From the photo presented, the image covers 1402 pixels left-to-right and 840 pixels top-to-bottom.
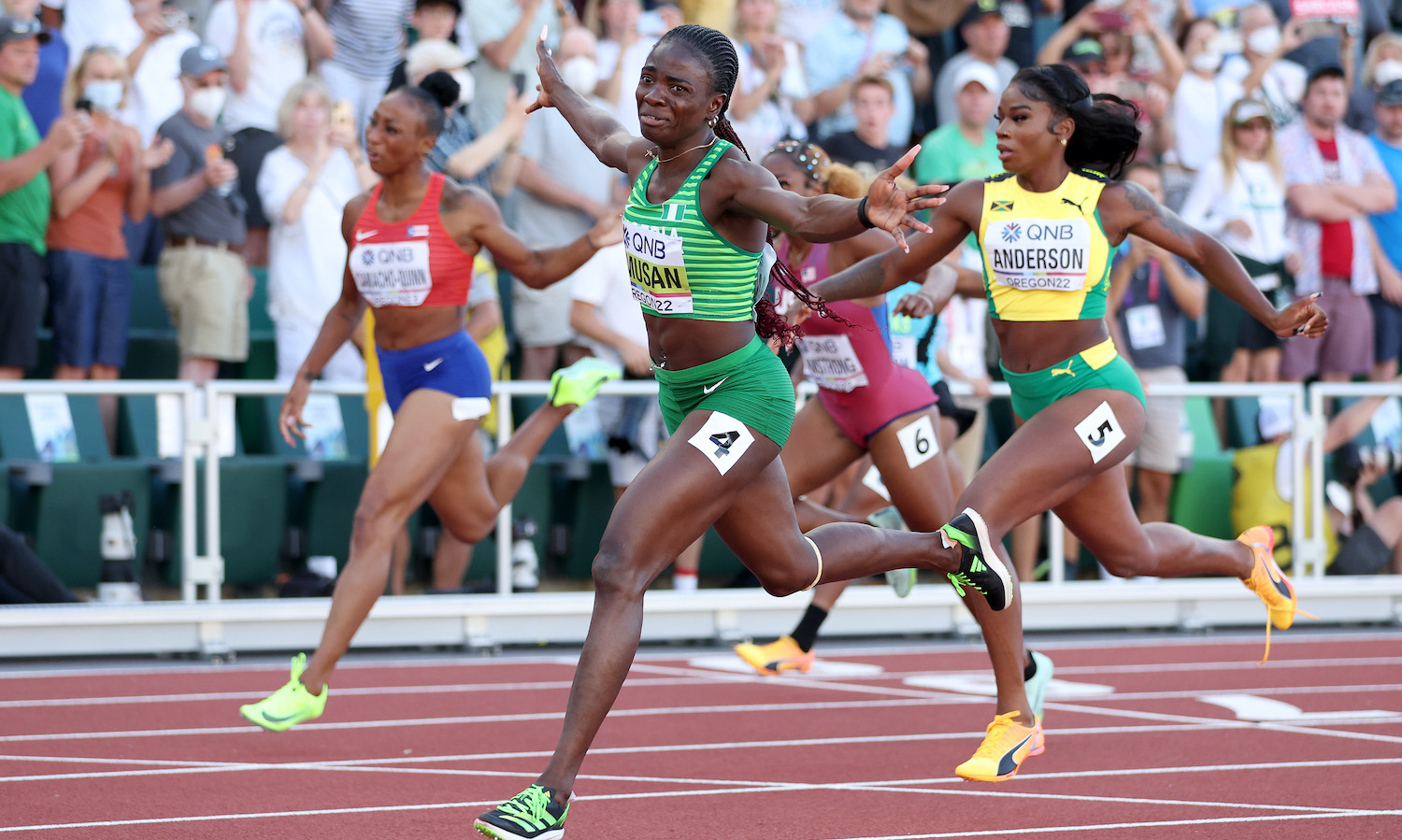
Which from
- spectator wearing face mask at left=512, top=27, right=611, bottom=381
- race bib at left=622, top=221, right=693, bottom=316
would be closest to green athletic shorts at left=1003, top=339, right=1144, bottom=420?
race bib at left=622, top=221, right=693, bottom=316

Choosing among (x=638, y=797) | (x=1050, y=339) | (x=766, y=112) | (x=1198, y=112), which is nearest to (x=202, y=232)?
(x=766, y=112)

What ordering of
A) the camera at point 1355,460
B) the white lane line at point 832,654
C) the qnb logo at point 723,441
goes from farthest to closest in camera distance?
the camera at point 1355,460
the white lane line at point 832,654
the qnb logo at point 723,441

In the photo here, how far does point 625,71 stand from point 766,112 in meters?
1.02

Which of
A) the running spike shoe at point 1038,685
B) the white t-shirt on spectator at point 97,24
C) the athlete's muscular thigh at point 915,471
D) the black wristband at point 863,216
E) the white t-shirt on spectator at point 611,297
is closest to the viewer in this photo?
the black wristband at point 863,216

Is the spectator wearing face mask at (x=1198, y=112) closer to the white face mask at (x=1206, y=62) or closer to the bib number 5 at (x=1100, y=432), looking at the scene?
the white face mask at (x=1206, y=62)

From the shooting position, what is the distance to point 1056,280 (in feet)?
19.6

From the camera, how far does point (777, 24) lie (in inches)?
509

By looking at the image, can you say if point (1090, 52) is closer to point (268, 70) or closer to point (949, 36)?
point (949, 36)

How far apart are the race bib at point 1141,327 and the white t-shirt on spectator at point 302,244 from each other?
5.12 m

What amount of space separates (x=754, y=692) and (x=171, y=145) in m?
4.82

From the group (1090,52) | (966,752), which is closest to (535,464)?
(966,752)

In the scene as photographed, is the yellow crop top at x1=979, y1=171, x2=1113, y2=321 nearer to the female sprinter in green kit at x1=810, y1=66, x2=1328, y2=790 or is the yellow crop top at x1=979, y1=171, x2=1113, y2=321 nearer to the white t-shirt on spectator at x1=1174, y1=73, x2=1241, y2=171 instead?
the female sprinter in green kit at x1=810, y1=66, x2=1328, y2=790

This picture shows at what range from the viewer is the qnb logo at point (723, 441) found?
4.86m

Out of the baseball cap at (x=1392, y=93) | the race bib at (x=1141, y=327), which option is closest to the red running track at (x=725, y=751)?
the race bib at (x=1141, y=327)
